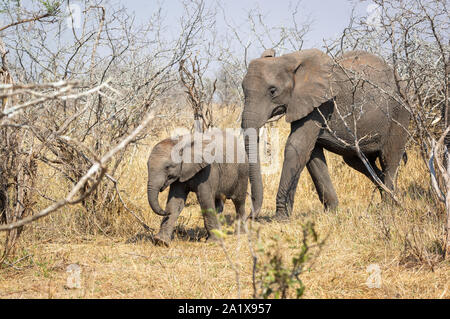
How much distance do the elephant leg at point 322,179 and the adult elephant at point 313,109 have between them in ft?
0.04

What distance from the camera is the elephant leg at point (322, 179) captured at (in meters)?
7.41

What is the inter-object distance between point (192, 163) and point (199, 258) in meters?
1.06

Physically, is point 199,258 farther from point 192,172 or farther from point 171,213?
point 192,172

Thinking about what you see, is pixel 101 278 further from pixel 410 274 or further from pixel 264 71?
pixel 264 71

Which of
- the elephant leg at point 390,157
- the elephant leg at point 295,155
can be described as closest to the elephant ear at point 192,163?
the elephant leg at point 295,155

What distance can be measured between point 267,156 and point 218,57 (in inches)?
86.3

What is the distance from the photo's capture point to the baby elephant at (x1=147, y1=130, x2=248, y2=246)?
5445 mm

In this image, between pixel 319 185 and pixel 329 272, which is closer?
pixel 329 272

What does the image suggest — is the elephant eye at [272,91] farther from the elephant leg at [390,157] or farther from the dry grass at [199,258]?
the elephant leg at [390,157]

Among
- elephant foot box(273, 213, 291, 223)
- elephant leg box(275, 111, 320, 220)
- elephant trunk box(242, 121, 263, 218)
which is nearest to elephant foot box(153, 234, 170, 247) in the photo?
elephant trunk box(242, 121, 263, 218)

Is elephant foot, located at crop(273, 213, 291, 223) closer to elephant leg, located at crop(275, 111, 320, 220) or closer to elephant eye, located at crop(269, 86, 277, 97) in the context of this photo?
elephant leg, located at crop(275, 111, 320, 220)

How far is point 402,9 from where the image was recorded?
4777 mm

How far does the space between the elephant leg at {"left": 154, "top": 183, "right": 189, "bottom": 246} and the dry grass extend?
0.42ft
